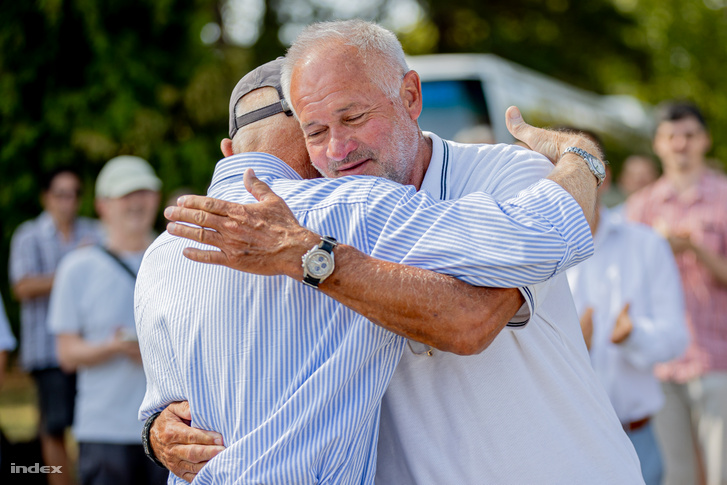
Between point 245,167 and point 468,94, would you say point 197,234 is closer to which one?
point 245,167

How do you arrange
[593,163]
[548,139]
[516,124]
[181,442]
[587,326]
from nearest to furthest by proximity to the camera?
[181,442] → [593,163] → [548,139] → [516,124] → [587,326]

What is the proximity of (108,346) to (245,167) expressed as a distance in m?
3.21

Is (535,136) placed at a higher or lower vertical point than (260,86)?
lower

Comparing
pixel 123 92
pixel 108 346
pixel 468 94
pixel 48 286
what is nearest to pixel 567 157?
pixel 108 346

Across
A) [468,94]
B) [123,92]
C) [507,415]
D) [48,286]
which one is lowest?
[507,415]

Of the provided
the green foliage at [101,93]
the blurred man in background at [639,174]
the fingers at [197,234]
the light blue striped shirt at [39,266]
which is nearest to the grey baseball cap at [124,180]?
the light blue striped shirt at [39,266]

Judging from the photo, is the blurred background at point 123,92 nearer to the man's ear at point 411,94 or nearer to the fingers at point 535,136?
the fingers at point 535,136

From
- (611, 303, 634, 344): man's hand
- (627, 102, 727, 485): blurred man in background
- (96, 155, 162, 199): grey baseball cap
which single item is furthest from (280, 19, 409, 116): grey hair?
(627, 102, 727, 485): blurred man in background

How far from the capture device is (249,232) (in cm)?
188

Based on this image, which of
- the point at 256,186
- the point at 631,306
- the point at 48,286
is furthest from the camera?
the point at 48,286

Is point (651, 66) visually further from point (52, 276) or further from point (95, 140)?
point (52, 276)

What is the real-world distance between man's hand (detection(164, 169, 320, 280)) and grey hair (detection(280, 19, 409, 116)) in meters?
0.51

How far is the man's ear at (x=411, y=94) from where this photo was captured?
→ 2408 millimetres

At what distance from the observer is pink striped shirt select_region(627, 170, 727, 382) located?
19.6 ft
